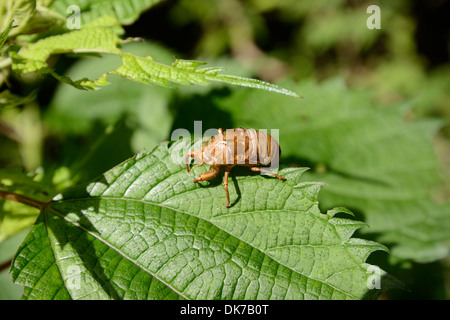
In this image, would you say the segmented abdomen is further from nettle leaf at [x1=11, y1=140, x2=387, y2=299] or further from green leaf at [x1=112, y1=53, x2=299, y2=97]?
green leaf at [x1=112, y1=53, x2=299, y2=97]

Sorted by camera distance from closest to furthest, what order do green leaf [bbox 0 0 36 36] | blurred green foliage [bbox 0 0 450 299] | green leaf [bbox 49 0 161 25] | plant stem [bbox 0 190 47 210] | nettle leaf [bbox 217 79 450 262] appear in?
green leaf [bbox 0 0 36 36] < plant stem [bbox 0 190 47 210] < green leaf [bbox 49 0 161 25] < blurred green foliage [bbox 0 0 450 299] < nettle leaf [bbox 217 79 450 262]

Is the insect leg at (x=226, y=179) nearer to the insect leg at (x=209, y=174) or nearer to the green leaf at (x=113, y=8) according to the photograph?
the insect leg at (x=209, y=174)

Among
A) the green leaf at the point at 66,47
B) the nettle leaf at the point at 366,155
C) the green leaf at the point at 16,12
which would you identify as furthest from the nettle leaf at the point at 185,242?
the nettle leaf at the point at 366,155

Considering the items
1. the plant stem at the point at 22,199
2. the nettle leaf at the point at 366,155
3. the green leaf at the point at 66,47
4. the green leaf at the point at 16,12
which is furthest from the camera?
the nettle leaf at the point at 366,155

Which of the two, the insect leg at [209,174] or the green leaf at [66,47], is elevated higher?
the green leaf at [66,47]

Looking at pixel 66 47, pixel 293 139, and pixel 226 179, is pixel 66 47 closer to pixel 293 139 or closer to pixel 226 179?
pixel 226 179

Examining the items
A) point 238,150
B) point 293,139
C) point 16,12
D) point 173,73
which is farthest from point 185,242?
point 293,139

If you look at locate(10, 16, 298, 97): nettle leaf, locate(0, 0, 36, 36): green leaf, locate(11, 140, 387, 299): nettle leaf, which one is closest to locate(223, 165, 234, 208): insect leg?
locate(11, 140, 387, 299): nettle leaf
